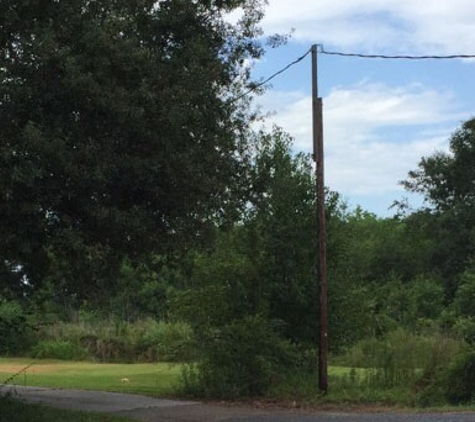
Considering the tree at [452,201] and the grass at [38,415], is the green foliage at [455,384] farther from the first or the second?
the tree at [452,201]

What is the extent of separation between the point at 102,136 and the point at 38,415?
209 inches

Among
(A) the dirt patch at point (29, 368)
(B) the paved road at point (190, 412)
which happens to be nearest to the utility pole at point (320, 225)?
(B) the paved road at point (190, 412)

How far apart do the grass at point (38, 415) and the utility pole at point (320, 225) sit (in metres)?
5.66

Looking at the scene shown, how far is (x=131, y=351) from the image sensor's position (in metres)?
38.9

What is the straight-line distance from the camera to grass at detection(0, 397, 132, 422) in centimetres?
1265

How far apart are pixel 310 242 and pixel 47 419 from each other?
8.24 m

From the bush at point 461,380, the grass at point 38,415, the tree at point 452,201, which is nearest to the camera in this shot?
the grass at point 38,415

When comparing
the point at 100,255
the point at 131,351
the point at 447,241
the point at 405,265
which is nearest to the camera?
the point at 100,255

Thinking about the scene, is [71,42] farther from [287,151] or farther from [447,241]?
[447,241]

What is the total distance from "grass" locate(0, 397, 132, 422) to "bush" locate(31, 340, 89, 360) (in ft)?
79.7

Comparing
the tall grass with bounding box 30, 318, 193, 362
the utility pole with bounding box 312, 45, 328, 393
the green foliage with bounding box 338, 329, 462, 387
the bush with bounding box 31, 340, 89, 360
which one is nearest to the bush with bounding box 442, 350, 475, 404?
the green foliage with bounding box 338, 329, 462, 387

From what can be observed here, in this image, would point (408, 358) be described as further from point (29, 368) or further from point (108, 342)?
point (108, 342)

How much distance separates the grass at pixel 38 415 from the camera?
1265 cm

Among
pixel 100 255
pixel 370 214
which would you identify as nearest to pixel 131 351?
pixel 100 255
